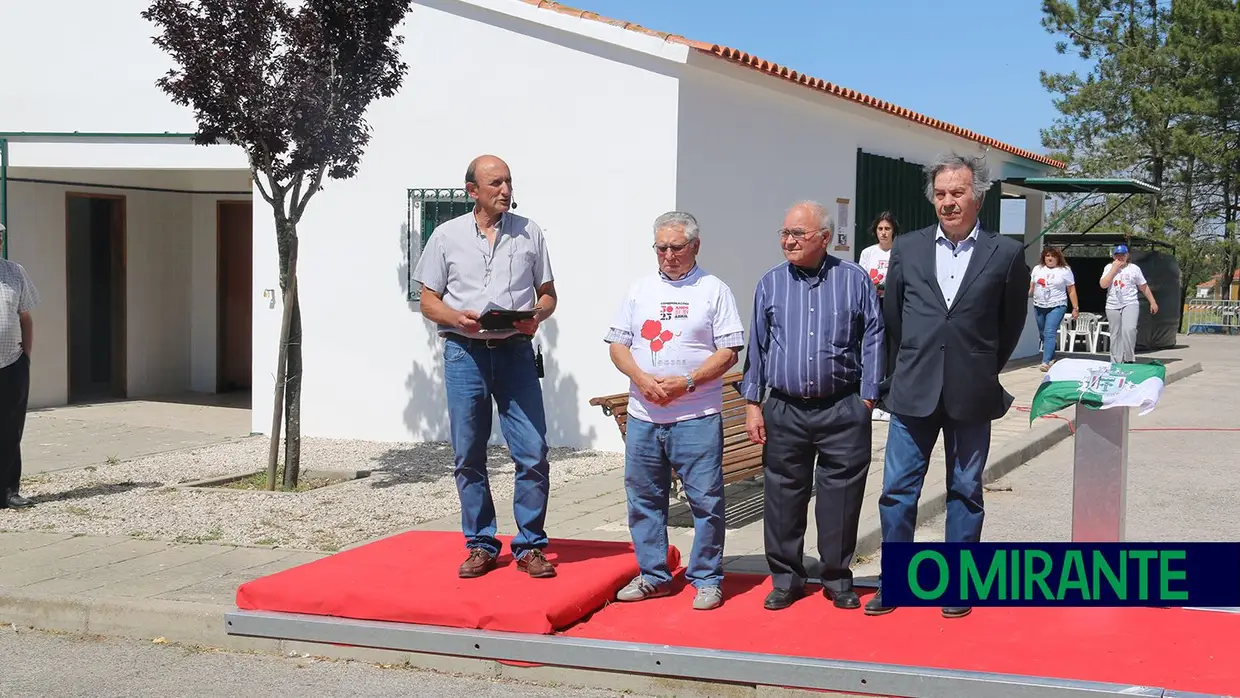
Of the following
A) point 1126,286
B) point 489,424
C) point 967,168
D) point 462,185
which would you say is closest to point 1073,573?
point 967,168

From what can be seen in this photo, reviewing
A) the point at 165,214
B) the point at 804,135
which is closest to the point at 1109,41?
the point at 804,135

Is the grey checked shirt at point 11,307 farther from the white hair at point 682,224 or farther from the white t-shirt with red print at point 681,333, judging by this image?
the white hair at point 682,224

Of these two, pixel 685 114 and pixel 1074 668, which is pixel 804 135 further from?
pixel 1074 668

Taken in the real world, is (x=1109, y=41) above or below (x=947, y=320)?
above

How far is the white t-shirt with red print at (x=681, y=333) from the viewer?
5.51 meters

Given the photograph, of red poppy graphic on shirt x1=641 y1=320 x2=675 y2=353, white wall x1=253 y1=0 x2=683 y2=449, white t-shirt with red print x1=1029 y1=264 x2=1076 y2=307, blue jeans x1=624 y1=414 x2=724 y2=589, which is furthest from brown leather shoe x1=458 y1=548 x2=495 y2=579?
white t-shirt with red print x1=1029 y1=264 x2=1076 y2=307

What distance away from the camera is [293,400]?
9.05 meters

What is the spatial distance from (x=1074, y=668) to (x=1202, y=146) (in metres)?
34.3

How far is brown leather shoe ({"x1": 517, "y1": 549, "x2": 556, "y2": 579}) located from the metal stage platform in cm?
61

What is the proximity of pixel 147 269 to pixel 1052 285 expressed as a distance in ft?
35.8

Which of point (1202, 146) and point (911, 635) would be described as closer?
point (911, 635)

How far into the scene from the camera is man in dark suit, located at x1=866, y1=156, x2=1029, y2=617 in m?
5.14

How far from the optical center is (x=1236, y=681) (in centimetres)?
440

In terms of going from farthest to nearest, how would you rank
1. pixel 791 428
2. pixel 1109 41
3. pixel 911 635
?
pixel 1109 41
pixel 791 428
pixel 911 635
